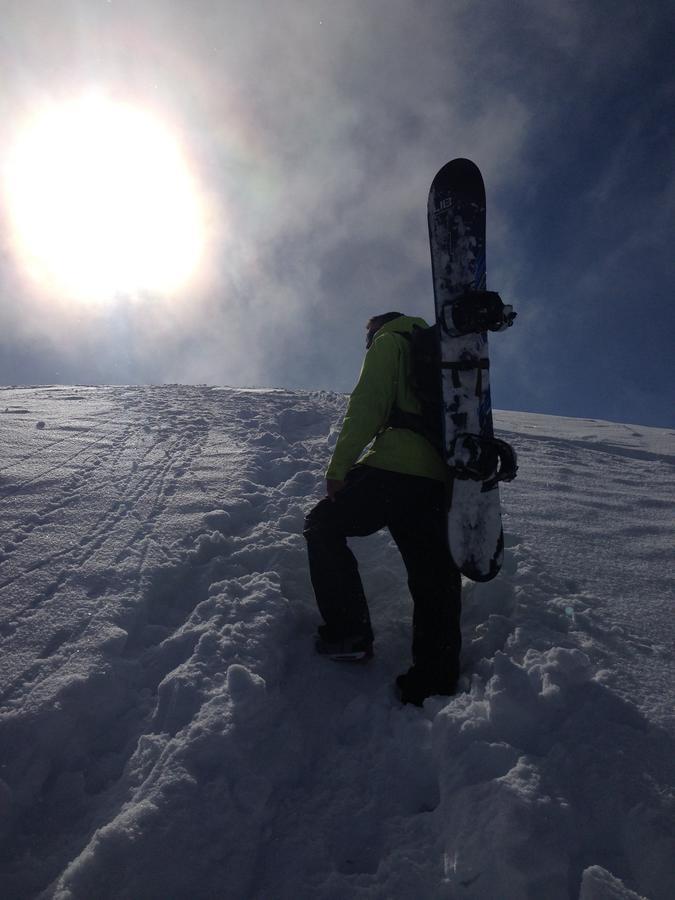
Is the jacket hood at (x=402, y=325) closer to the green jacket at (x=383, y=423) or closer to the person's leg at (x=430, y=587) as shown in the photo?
the green jacket at (x=383, y=423)

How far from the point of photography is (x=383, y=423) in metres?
2.63

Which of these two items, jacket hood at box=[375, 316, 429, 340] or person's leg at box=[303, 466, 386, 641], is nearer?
person's leg at box=[303, 466, 386, 641]

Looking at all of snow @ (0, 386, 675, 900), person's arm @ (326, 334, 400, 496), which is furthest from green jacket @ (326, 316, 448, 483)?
snow @ (0, 386, 675, 900)

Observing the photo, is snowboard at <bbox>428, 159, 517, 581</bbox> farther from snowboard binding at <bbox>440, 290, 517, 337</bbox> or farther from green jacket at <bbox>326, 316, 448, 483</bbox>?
green jacket at <bbox>326, 316, 448, 483</bbox>

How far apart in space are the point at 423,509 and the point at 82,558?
2454 mm

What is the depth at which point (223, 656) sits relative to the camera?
95.0 inches

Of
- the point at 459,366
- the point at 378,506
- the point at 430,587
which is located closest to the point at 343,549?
the point at 378,506

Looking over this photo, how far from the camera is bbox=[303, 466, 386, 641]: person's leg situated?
8.21 feet

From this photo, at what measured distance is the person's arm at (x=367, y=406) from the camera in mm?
2492

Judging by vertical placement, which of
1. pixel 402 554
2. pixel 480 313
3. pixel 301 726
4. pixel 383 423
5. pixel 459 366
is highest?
pixel 480 313

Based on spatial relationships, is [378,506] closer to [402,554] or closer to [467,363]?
[402,554]

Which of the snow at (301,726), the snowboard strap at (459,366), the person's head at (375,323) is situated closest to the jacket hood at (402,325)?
the person's head at (375,323)

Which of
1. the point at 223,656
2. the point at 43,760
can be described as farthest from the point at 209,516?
the point at 43,760

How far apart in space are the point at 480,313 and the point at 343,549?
5.06 feet
